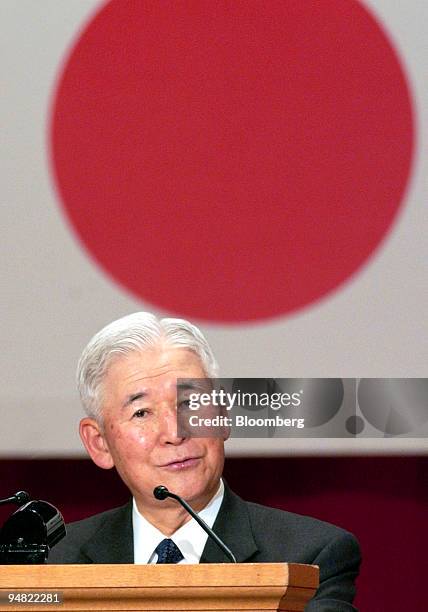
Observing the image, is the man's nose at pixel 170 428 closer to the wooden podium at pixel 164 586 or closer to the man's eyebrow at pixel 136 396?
the man's eyebrow at pixel 136 396

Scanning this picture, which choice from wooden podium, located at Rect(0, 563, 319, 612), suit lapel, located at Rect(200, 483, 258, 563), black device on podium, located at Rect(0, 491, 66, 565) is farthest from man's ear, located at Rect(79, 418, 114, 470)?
wooden podium, located at Rect(0, 563, 319, 612)

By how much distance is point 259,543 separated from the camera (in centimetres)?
324

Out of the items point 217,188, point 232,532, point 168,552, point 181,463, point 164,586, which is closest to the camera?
point 164,586

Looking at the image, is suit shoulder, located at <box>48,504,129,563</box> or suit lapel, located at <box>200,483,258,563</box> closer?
suit lapel, located at <box>200,483,258,563</box>

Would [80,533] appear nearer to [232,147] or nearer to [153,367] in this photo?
[153,367]

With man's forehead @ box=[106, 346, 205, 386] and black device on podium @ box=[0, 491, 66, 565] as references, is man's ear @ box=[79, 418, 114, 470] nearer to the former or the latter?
man's forehead @ box=[106, 346, 205, 386]

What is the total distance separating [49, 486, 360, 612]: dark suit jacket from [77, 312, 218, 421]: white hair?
1.05 ft

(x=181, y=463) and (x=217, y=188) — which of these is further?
(x=217, y=188)

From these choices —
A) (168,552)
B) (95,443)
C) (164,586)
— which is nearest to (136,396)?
(95,443)

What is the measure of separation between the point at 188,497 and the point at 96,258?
0.73 metres

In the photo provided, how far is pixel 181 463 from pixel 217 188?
79 centimetres

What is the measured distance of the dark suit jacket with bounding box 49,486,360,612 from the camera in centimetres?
315

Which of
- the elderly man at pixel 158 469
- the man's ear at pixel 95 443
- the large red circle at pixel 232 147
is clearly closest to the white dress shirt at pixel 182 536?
the elderly man at pixel 158 469

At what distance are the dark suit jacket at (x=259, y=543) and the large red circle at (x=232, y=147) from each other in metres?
0.57
